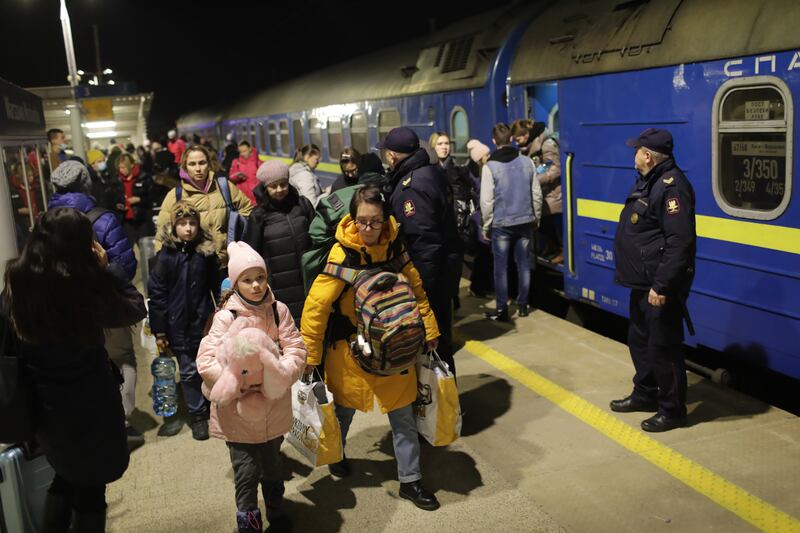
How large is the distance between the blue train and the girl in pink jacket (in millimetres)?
3071

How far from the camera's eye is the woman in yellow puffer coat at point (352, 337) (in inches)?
163

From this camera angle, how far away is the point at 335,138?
14172mm

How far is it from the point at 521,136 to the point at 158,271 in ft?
13.0

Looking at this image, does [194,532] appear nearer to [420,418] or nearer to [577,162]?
[420,418]

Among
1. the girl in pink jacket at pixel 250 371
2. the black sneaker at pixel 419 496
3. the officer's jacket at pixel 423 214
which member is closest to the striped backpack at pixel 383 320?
the girl in pink jacket at pixel 250 371

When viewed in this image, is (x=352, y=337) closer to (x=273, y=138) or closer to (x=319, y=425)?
(x=319, y=425)

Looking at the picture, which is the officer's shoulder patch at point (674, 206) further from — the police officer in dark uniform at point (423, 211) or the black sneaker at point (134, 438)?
the black sneaker at point (134, 438)

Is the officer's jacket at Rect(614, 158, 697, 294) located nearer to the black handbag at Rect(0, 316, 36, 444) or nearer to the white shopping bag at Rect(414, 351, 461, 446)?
the white shopping bag at Rect(414, 351, 461, 446)

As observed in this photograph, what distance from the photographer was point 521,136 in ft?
25.7

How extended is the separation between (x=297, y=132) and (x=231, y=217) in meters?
11.4

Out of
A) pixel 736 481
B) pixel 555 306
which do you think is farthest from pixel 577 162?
pixel 736 481

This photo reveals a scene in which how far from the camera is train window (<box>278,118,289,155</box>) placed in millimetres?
17609

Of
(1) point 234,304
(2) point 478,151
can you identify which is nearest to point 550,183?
(2) point 478,151

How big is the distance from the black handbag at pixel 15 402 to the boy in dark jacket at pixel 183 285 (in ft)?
6.50
